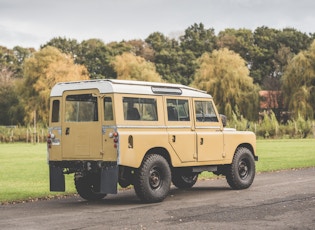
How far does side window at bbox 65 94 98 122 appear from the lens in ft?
43.3

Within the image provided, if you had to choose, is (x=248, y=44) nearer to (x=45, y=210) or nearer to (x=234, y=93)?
(x=234, y=93)

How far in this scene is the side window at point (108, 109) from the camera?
41.8 ft

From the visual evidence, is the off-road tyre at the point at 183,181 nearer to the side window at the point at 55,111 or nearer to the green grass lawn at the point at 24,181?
the green grass lawn at the point at 24,181

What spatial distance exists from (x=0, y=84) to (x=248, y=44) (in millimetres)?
36209

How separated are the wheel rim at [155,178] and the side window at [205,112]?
6.55ft

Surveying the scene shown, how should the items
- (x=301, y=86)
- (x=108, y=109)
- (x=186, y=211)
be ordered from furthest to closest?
(x=301, y=86) < (x=108, y=109) < (x=186, y=211)

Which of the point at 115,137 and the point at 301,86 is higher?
the point at 301,86

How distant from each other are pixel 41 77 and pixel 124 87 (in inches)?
2240

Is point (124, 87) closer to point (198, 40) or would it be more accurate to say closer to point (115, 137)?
point (115, 137)

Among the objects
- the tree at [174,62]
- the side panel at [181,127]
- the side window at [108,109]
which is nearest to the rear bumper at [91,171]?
the side window at [108,109]

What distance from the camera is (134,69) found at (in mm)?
73188

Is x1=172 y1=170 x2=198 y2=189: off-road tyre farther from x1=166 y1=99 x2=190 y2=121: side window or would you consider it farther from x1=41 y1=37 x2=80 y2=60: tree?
x1=41 y1=37 x2=80 y2=60: tree

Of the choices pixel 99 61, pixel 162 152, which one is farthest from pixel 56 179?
pixel 99 61

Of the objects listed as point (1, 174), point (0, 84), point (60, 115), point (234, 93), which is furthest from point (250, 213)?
point (0, 84)
